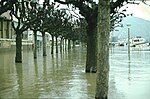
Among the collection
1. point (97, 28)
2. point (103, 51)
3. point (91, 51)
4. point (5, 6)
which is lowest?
point (91, 51)

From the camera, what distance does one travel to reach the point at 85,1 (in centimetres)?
2192

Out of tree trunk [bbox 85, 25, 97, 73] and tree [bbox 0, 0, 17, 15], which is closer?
tree [bbox 0, 0, 17, 15]

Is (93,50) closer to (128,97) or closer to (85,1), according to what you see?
(85,1)

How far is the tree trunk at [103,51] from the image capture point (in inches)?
444

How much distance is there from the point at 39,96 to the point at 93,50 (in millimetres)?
9617

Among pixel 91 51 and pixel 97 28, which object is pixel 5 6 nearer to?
pixel 91 51

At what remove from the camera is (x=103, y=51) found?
11344 mm

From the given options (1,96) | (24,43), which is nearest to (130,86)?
(1,96)

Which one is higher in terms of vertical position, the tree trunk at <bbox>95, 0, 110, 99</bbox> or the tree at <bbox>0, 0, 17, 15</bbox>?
the tree at <bbox>0, 0, 17, 15</bbox>

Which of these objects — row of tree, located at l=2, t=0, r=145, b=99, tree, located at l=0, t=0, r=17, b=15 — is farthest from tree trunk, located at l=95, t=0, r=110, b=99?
tree, located at l=0, t=0, r=17, b=15

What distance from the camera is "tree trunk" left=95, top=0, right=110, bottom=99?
11.3 m

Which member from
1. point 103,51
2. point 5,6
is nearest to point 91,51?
point 5,6

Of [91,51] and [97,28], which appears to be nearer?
[97,28]

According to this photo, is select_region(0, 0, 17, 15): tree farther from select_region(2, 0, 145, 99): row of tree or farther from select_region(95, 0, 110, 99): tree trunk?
select_region(95, 0, 110, 99): tree trunk
